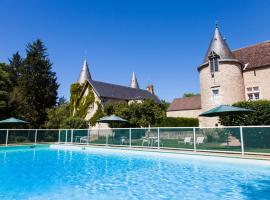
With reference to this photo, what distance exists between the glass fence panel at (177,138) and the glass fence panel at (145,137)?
56 cm

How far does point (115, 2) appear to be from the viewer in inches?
640

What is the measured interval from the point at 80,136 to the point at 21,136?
6057 mm

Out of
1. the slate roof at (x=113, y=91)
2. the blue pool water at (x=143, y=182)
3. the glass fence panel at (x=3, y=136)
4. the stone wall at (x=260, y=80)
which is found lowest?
the blue pool water at (x=143, y=182)

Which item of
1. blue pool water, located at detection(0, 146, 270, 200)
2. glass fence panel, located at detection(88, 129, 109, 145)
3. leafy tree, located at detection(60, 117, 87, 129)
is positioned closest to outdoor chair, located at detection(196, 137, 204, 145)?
blue pool water, located at detection(0, 146, 270, 200)

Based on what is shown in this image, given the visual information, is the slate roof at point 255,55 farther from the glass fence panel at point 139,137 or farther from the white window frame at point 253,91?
the glass fence panel at point 139,137

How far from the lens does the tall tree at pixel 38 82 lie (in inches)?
1583

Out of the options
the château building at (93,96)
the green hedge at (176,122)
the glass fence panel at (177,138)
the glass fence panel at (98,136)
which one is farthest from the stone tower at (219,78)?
the château building at (93,96)

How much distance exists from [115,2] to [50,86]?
30.8 m

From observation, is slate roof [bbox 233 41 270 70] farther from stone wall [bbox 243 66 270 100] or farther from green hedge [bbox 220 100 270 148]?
green hedge [bbox 220 100 270 148]

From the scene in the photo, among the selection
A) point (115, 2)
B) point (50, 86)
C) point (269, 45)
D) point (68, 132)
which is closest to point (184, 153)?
point (115, 2)

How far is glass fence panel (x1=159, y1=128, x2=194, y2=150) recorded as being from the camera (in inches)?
599

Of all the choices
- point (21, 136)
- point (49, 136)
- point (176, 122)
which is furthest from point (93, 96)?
point (21, 136)

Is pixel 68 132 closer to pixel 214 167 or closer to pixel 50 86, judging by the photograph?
pixel 214 167

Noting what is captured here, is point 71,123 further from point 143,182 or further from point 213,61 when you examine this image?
point 143,182
